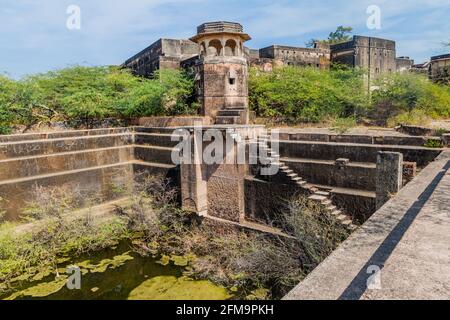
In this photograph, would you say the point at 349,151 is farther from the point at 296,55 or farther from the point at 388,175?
the point at 296,55

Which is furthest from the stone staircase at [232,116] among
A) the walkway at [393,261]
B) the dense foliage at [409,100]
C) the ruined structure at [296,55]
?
the walkway at [393,261]

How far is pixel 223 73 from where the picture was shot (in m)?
14.0

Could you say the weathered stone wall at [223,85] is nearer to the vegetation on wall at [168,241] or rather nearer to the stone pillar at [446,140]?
the vegetation on wall at [168,241]

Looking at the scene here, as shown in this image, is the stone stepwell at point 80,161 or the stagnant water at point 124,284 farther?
the stone stepwell at point 80,161

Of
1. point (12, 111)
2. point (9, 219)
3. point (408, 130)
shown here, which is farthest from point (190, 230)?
point (12, 111)

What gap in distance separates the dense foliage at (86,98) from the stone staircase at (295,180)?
6430mm

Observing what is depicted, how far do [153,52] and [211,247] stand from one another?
15390 mm

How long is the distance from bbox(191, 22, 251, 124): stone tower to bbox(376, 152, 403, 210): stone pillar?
24.4 ft

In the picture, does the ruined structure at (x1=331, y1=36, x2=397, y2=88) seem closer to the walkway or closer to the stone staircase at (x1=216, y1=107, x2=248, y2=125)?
the stone staircase at (x1=216, y1=107, x2=248, y2=125)

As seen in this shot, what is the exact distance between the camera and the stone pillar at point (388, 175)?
6711mm

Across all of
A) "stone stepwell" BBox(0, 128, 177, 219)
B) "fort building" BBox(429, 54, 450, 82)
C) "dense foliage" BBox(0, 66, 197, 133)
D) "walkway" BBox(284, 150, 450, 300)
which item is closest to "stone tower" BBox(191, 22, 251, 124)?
"dense foliage" BBox(0, 66, 197, 133)

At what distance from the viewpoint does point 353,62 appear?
24.7 m

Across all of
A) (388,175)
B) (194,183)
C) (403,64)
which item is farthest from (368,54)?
(388,175)

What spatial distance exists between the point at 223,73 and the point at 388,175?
8930 millimetres
